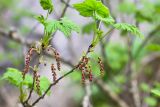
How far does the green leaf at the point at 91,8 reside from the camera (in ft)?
4.39

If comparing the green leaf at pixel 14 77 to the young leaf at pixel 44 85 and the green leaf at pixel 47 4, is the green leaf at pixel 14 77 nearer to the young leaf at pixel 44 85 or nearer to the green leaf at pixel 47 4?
the young leaf at pixel 44 85

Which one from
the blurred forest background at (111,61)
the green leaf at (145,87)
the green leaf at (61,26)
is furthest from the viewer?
the green leaf at (145,87)

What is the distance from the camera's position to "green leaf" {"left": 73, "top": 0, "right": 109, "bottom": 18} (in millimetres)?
1339

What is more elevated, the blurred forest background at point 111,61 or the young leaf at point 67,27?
the young leaf at point 67,27

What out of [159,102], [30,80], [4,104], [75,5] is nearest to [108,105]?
[159,102]

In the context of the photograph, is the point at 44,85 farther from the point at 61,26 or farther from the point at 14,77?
the point at 61,26

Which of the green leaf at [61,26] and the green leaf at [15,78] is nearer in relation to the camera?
the green leaf at [61,26]

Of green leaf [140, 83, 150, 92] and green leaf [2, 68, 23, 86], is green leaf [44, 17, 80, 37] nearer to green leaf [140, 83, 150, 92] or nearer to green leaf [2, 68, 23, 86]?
green leaf [2, 68, 23, 86]

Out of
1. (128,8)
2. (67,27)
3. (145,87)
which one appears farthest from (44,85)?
(145,87)

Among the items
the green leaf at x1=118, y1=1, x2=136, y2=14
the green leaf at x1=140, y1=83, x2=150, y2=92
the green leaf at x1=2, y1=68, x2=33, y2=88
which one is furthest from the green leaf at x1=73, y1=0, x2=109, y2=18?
the green leaf at x1=140, y1=83, x2=150, y2=92

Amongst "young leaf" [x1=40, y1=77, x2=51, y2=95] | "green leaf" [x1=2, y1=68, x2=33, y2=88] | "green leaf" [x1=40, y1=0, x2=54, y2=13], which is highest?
"green leaf" [x1=40, y1=0, x2=54, y2=13]

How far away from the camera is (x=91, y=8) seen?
1.36 meters

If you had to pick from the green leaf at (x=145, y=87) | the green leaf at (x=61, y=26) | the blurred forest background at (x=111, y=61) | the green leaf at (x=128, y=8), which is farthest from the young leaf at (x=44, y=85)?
the green leaf at (x=145, y=87)

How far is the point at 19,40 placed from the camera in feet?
9.13
